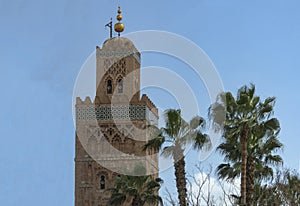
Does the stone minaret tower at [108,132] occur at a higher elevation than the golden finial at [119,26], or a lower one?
lower

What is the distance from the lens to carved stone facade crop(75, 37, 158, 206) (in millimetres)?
42156

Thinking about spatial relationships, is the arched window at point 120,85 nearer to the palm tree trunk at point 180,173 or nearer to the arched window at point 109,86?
the arched window at point 109,86

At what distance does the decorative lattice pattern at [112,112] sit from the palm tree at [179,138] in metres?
16.6

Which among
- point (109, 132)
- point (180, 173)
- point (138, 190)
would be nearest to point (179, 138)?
point (180, 173)

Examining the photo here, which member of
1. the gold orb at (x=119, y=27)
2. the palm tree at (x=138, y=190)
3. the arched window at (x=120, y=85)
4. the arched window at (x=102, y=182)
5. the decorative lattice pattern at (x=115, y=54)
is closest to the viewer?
the palm tree at (x=138, y=190)

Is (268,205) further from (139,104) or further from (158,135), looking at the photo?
(139,104)

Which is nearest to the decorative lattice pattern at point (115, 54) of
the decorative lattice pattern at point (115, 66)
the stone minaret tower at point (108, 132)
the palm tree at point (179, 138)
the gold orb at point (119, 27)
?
the stone minaret tower at point (108, 132)

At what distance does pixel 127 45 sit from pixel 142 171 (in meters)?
14.0

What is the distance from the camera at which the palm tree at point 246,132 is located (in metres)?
24.1

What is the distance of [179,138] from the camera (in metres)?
25.3

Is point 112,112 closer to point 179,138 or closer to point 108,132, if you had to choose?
point 108,132

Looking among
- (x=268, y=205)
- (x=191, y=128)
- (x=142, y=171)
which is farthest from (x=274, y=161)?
(x=142, y=171)

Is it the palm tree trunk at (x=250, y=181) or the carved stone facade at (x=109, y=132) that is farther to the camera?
the carved stone facade at (x=109, y=132)

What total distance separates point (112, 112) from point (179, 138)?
59.2 ft
